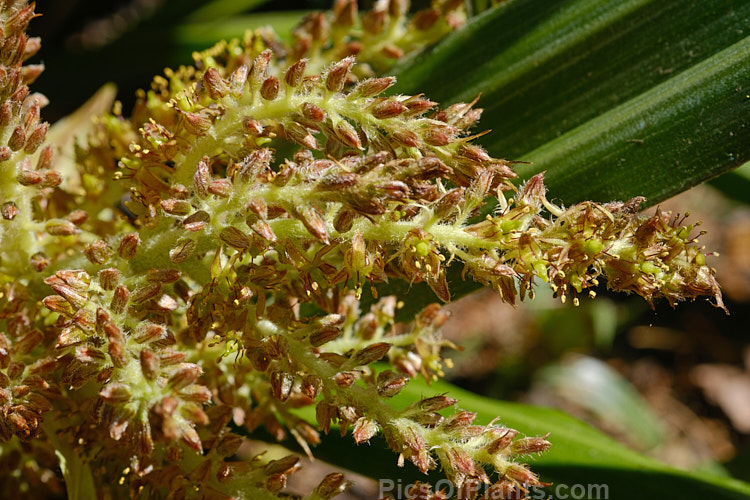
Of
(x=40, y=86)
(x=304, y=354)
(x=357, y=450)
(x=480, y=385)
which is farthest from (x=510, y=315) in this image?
(x=304, y=354)

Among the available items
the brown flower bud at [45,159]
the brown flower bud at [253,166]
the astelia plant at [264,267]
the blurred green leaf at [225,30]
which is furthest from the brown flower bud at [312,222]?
the blurred green leaf at [225,30]

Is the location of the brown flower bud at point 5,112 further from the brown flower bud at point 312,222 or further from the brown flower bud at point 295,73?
the brown flower bud at point 312,222

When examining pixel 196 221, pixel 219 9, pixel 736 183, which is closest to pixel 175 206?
pixel 196 221

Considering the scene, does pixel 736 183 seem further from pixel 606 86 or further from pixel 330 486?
pixel 330 486

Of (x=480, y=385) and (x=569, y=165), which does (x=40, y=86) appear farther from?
(x=480, y=385)

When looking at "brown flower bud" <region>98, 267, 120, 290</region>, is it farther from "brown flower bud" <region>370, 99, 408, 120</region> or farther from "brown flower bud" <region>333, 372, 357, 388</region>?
"brown flower bud" <region>370, 99, 408, 120</region>

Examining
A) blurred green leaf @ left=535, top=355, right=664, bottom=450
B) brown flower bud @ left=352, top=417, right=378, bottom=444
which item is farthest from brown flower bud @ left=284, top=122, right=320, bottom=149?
blurred green leaf @ left=535, top=355, right=664, bottom=450
